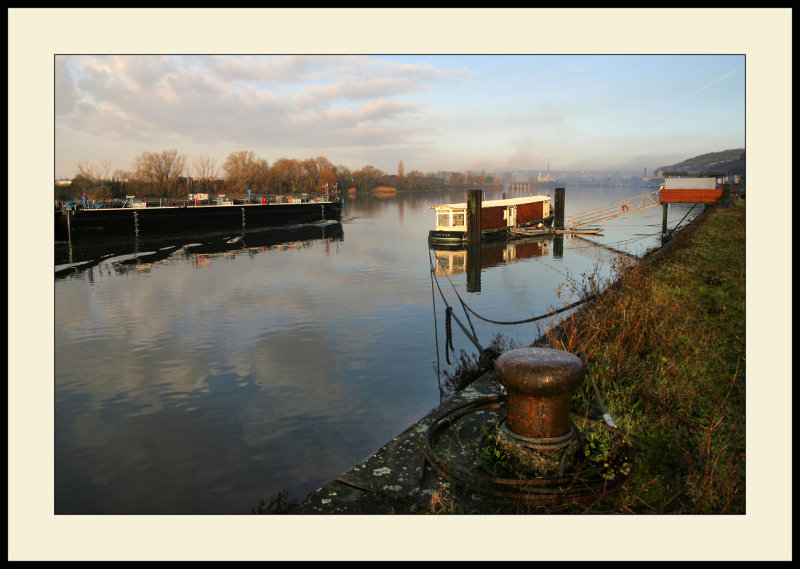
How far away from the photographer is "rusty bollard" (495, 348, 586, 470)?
15.0ft

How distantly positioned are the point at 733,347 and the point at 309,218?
193 ft

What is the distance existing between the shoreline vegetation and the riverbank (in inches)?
0.6

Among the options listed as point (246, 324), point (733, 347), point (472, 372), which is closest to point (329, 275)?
point (246, 324)

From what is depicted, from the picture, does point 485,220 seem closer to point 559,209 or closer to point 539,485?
point 559,209

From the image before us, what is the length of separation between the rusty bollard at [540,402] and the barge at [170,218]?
46569 mm

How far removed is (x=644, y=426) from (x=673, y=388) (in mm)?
1038

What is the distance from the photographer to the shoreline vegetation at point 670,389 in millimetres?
4504

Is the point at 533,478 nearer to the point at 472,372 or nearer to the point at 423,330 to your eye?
the point at 472,372

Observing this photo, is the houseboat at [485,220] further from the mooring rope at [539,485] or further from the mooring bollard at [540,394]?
the mooring rope at [539,485]

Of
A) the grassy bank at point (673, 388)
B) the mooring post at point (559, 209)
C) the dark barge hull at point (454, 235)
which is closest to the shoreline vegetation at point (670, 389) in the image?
the grassy bank at point (673, 388)

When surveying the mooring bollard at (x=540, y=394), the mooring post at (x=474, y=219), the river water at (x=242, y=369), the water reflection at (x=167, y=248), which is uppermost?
the mooring post at (x=474, y=219)

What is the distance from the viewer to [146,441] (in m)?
8.59

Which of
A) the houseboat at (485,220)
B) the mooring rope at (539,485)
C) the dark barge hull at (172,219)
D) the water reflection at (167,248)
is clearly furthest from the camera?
the dark barge hull at (172,219)

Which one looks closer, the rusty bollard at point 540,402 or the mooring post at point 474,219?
the rusty bollard at point 540,402
